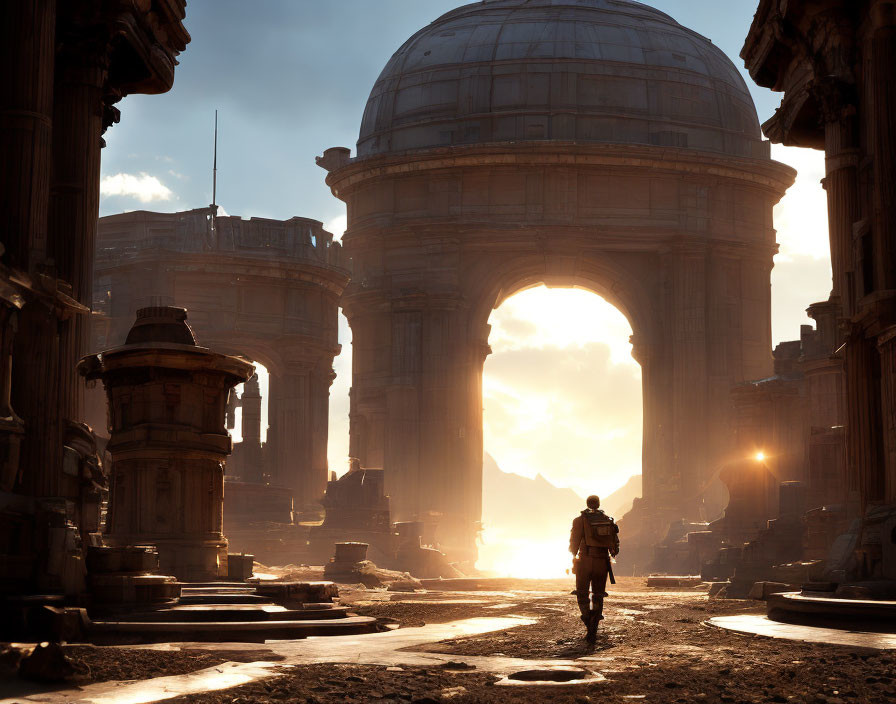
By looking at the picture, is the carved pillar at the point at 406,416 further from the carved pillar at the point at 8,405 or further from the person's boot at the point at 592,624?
the carved pillar at the point at 8,405

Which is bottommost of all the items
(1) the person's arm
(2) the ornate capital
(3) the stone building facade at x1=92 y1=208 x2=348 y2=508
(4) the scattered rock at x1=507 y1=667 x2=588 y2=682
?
(4) the scattered rock at x1=507 y1=667 x2=588 y2=682

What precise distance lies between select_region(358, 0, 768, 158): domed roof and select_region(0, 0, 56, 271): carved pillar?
117ft

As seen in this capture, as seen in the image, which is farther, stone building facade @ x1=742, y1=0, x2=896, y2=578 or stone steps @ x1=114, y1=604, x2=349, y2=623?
stone building facade @ x1=742, y1=0, x2=896, y2=578

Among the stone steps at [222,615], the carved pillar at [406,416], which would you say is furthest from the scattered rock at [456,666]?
the carved pillar at [406,416]

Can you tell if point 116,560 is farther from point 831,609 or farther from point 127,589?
point 831,609

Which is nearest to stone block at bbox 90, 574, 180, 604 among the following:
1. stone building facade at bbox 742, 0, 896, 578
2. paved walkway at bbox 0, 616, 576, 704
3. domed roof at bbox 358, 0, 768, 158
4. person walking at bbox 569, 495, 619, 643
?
paved walkway at bbox 0, 616, 576, 704

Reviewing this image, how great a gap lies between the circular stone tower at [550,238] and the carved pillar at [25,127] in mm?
34707

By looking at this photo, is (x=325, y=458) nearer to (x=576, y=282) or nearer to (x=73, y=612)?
(x=576, y=282)

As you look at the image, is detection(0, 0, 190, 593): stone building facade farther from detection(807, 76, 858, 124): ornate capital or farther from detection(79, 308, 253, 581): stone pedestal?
detection(807, 76, 858, 124): ornate capital

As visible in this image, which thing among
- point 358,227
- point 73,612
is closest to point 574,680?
point 73,612

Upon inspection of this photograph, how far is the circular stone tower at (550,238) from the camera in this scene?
4834 centimetres

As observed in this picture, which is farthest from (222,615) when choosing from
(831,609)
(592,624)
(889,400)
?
(889,400)

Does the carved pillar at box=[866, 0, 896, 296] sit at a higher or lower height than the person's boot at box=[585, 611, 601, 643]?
higher

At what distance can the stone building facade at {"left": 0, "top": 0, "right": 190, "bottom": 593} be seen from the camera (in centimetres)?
1234
